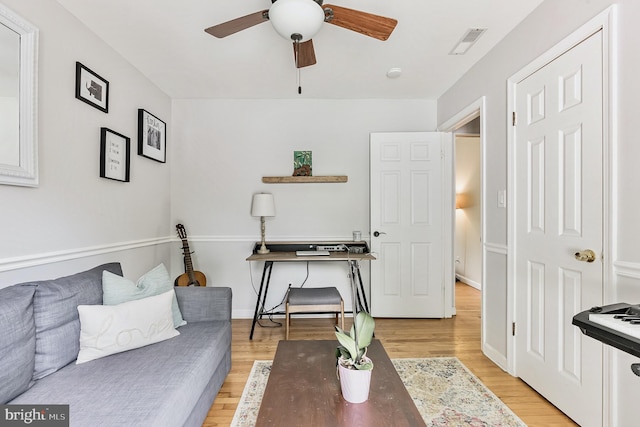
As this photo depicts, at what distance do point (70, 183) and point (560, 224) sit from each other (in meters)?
2.97

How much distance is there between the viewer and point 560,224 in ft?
5.82

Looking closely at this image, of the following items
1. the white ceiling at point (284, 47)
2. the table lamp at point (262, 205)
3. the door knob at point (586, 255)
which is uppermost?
the white ceiling at point (284, 47)

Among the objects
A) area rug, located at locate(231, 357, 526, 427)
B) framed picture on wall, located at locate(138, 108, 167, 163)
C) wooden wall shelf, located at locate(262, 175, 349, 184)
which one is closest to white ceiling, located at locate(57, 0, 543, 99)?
framed picture on wall, located at locate(138, 108, 167, 163)

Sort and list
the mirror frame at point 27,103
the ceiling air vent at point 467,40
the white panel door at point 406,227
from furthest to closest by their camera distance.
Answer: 1. the white panel door at point 406,227
2. the ceiling air vent at point 467,40
3. the mirror frame at point 27,103

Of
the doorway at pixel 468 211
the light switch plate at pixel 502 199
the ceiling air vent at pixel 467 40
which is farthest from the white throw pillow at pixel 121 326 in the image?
the doorway at pixel 468 211

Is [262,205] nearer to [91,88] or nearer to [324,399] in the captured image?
[91,88]

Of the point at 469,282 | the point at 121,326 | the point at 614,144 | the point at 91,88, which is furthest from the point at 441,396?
the point at 469,282

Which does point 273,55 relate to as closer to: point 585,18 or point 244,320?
point 585,18

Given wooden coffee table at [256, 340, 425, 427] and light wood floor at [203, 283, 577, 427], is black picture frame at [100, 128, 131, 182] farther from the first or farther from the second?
wooden coffee table at [256, 340, 425, 427]

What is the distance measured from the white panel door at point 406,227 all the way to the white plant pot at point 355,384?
2.17 m

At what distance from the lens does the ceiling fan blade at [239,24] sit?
1.59 metres

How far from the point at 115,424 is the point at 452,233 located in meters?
3.19

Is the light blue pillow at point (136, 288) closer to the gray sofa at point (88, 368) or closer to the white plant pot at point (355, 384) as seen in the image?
the gray sofa at point (88, 368)

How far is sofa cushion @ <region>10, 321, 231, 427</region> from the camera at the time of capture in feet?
3.62
